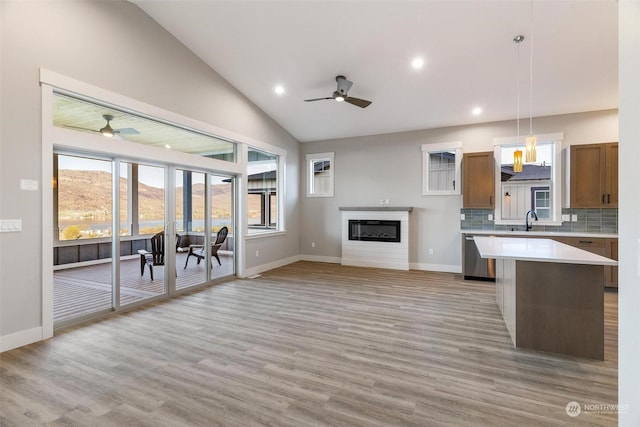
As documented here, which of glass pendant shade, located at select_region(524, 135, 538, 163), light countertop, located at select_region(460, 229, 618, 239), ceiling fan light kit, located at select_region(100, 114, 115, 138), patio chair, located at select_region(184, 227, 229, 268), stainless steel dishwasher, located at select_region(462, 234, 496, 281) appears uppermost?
ceiling fan light kit, located at select_region(100, 114, 115, 138)

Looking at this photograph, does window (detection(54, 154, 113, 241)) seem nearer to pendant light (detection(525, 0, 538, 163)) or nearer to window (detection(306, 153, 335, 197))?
window (detection(306, 153, 335, 197))

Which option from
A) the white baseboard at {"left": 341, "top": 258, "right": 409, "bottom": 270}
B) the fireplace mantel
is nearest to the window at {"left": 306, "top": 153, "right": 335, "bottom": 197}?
the fireplace mantel

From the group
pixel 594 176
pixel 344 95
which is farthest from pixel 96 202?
pixel 594 176

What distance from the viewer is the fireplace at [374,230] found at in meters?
6.79

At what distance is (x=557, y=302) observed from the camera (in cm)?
279

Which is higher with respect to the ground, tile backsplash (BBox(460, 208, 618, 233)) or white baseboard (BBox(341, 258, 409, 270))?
tile backsplash (BBox(460, 208, 618, 233))

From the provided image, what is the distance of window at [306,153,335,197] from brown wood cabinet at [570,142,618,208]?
15.7ft

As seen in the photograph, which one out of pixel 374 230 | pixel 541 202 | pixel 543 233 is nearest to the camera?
pixel 543 233

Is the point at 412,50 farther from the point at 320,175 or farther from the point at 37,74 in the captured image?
the point at 37,74

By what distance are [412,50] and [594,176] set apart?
396cm

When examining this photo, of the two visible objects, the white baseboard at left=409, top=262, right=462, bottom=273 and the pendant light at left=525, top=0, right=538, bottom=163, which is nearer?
the pendant light at left=525, top=0, right=538, bottom=163

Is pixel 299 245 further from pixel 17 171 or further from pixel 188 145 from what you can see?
pixel 17 171

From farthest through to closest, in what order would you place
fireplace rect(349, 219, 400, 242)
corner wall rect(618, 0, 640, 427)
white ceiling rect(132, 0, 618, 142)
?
1. fireplace rect(349, 219, 400, 242)
2. white ceiling rect(132, 0, 618, 142)
3. corner wall rect(618, 0, 640, 427)

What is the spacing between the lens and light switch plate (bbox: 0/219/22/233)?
286 cm
